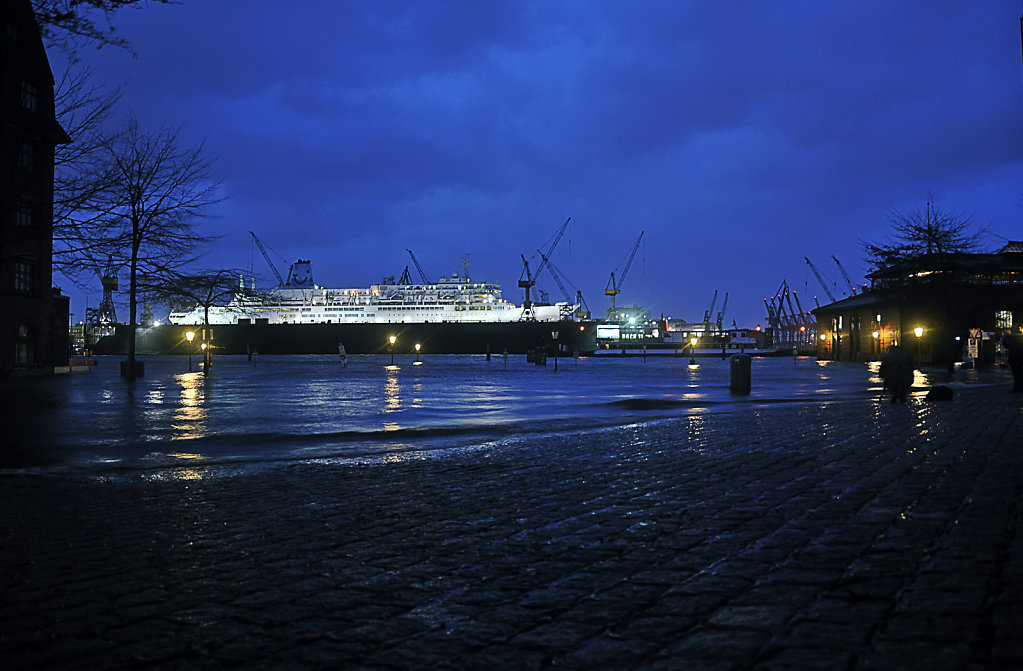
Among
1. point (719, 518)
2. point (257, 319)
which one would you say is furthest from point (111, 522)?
point (257, 319)

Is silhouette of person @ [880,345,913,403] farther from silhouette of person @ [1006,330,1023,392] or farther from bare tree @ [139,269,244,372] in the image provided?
bare tree @ [139,269,244,372]

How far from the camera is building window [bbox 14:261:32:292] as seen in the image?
3028 centimetres

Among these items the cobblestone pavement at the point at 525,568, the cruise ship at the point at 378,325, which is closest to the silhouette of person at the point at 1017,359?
the cobblestone pavement at the point at 525,568

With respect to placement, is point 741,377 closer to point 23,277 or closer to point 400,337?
point 23,277

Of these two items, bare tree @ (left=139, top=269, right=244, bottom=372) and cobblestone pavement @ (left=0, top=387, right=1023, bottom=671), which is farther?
bare tree @ (left=139, top=269, right=244, bottom=372)

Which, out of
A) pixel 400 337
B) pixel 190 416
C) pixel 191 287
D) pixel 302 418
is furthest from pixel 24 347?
pixel 400 337

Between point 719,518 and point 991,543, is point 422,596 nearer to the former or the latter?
point 719,518

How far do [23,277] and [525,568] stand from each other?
3380 centimetres

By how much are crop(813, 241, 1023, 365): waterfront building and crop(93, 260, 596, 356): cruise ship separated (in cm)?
3924

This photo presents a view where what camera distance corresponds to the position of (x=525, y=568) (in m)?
3.91

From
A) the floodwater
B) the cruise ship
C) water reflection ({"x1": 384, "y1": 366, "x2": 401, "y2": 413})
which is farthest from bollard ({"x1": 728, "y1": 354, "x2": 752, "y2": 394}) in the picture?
the cruise ship

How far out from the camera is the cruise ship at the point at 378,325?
97312 millimetres

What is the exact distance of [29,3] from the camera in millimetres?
7430

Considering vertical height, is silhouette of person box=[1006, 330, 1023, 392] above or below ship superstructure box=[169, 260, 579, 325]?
below
